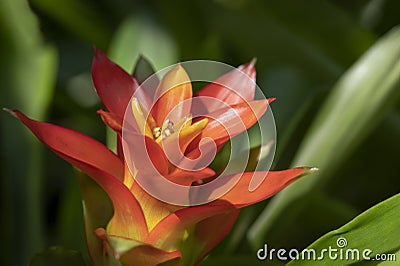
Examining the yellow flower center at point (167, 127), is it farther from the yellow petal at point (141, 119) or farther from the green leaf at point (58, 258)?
the green leaf at point (58, 258)

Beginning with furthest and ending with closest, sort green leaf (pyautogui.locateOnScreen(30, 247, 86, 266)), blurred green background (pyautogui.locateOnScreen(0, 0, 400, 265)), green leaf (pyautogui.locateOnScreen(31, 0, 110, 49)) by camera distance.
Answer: green leaf (pyautogui.locateOnScreen(31, 0, 110, 49))
blurred green background (pyautogui.locateOnScreen(0, 0, 400, 265))
green leaf (pyautogui.locateOnScreen(30, 247, 86, 266))

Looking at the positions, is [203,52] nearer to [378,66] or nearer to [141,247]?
[378,66]

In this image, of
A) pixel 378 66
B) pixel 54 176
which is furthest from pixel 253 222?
pixel 54 176

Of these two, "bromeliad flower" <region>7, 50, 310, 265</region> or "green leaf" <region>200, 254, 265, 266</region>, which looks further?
"green leaf" <region>200, 254, 265, 266</region>

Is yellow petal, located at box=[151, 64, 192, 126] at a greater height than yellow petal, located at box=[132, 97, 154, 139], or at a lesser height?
greater

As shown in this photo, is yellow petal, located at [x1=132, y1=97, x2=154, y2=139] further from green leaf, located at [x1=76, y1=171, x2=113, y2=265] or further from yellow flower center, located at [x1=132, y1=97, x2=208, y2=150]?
green leaf, located at [x1=76, y1=171, x2=113, y2=265]

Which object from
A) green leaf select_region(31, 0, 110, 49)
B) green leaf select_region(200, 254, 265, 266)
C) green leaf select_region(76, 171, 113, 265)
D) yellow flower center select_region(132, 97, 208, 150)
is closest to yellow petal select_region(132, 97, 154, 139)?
yellow flower center select_region(132, 97, 208, 150)

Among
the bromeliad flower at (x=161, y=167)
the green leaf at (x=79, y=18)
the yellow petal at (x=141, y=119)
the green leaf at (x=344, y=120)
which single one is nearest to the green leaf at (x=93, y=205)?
the bromeliad flower at (x=161, y=167)
